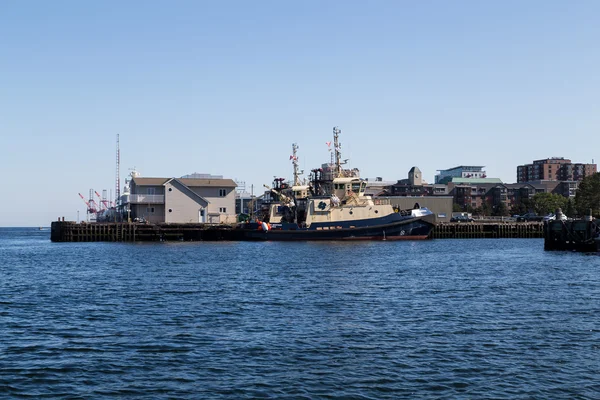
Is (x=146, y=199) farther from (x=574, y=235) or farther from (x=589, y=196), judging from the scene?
(x=589, y=196)

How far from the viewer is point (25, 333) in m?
23.1

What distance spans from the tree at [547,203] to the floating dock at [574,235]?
100.0m

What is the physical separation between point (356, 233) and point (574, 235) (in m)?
27.9

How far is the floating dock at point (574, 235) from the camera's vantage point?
2429 inches

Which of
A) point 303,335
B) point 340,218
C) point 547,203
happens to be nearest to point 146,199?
point 340,218

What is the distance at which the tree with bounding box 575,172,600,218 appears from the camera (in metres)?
121

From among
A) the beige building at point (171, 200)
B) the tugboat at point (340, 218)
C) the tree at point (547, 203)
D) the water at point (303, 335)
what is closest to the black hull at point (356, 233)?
the tugboat at point (340, 218)

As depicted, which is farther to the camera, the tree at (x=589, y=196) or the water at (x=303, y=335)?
the tree at (x=589, y=196)

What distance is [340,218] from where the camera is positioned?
3361 inches

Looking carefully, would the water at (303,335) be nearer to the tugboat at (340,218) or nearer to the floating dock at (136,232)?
the tugboat at (340,218)

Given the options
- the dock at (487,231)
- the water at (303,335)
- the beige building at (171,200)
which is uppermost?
the beige building at (171,200)

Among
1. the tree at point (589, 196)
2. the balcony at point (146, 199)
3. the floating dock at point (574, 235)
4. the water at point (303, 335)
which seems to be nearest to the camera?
the water at point (303, 335)

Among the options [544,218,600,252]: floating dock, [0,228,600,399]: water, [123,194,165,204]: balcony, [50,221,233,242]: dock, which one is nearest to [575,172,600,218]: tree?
[544,218,600,252]: floating dock

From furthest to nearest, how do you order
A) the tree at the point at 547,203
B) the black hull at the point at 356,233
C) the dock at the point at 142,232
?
the tree at the point at 547,203 → the dock at the point at 142,232 → the black hull at the point at 356,233
